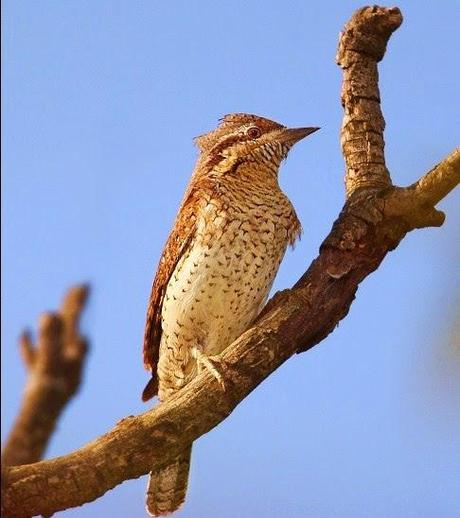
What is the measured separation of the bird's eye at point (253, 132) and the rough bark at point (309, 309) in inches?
24.3

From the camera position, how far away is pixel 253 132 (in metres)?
5.17

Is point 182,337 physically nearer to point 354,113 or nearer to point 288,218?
point 288,218

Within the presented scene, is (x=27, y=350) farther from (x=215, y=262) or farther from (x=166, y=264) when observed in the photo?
(x=166, y=264)

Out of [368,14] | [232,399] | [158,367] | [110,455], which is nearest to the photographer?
[110,455]

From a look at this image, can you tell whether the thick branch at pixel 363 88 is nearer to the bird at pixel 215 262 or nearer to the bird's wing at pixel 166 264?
the bird at pixel 215 262

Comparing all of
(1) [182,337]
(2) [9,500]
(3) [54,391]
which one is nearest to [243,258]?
(1) [182,337]

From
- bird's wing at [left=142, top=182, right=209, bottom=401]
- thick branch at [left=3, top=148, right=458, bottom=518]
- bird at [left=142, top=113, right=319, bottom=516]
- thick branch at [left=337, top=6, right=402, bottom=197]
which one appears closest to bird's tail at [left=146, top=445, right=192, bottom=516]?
bird at [left=142, top=113, right=319, bottom=516]

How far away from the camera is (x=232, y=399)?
3549 millimetres

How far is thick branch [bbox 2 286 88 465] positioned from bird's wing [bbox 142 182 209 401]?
385cm

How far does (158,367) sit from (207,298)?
2.14 feet

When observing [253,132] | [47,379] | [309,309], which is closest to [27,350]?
[47,379]

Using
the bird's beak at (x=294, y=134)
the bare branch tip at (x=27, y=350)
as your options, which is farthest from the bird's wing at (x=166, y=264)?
the bare branch tip at (x=27, y=350)

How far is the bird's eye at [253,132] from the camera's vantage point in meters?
5.17

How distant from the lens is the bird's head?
511cm
